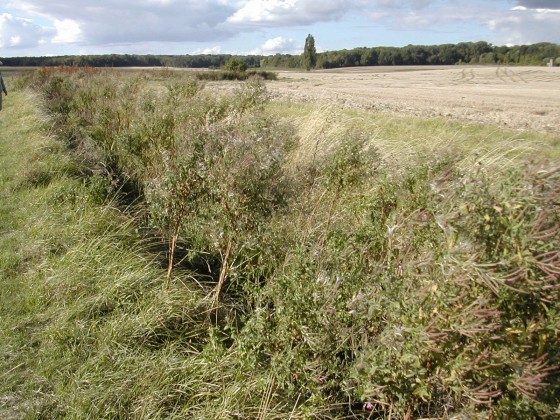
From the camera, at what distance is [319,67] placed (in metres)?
88.5

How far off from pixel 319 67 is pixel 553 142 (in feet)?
256

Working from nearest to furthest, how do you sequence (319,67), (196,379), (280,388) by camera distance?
(280,388)
(196,379)
(319,67)

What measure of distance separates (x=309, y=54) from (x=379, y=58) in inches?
477

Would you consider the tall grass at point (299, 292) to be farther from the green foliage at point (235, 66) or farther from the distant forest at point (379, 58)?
the distant forest at point (379, 58)

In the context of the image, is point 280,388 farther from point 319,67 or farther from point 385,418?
point 319,67

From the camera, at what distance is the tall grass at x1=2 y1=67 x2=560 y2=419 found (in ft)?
7.06

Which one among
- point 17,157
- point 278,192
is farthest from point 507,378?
point 17,157

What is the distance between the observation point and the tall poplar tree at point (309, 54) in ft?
281

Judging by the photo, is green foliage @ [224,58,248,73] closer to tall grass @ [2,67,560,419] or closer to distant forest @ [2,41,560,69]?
distant forest @ [2,41,560,69]

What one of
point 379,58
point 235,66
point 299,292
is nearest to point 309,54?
point 379,58

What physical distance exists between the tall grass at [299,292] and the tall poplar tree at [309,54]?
8315 cm

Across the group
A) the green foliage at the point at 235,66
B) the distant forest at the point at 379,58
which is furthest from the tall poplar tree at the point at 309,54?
the green foliage at the point at 235,66

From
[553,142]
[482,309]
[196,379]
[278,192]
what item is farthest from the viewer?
[553,142]

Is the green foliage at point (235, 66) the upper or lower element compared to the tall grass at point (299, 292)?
lower
